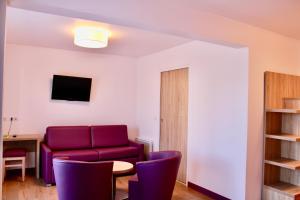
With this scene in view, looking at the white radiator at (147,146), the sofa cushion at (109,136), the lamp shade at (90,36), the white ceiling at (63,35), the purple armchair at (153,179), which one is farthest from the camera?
the white radiator at (147,146)

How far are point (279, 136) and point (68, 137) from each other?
3458mm

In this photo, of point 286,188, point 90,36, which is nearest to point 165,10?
point 90,36

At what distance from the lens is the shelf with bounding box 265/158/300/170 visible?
9.42ft

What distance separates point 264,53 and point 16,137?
4082 millimetres

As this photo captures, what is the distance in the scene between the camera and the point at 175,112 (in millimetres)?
4309

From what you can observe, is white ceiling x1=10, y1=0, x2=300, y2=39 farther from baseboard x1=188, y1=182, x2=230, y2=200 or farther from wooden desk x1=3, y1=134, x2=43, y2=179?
wooden desk x1=3, y1=134, x2=43, y2=179

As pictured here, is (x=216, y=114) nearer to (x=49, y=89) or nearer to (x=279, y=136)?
(x=279, y=136)

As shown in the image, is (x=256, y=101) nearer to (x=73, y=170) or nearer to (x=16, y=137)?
(x=73, y=170)

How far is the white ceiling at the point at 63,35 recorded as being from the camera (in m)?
3.00

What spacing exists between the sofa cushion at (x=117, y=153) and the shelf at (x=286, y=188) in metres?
2.31

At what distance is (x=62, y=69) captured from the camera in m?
4.79

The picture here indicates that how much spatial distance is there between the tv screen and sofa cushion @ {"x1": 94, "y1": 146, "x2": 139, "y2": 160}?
3.75 ft

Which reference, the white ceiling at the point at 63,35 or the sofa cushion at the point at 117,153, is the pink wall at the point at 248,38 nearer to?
the white ceiling at the point at 63,35

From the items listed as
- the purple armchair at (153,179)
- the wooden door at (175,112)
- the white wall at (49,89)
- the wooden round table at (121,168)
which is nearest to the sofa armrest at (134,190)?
the purple armchair at (153,179)
